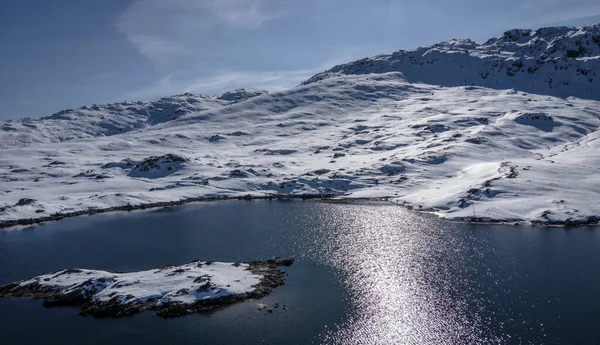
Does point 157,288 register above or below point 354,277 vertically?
above

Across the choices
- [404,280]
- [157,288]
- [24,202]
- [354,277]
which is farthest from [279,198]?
[404,280]

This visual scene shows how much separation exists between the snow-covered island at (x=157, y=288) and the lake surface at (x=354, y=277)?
2462 mm

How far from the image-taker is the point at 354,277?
71938 millimetres

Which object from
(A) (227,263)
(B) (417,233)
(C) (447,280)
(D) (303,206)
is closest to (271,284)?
(A) (227,263)

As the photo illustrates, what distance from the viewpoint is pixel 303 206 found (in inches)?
5659

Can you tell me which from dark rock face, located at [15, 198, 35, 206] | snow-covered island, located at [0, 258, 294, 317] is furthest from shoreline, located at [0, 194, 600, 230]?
snow-covered island, located at [0, 258, 294, 317]

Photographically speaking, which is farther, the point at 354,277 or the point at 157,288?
the point at 354,277

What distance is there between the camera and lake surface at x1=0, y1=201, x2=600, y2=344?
53.1 meters

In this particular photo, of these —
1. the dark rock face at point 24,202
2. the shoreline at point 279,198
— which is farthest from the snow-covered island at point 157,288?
the dark rock face at point 24,202

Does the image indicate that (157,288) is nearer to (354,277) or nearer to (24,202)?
(354,277)

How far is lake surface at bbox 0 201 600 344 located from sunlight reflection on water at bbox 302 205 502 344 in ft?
0.75

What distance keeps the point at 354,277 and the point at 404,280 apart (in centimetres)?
794

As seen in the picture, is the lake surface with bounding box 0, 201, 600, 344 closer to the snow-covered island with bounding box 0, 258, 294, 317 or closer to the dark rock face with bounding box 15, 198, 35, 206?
the snow-covered island with bounding box 0, 258, 294, 317

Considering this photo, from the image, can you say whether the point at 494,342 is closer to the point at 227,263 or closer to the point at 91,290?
the point at 227,263
